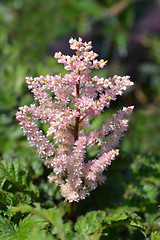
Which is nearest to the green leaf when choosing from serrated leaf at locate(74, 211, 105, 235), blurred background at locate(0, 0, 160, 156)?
serrated leaf at locate(74, 211, 105, 235)

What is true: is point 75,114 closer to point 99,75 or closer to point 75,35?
point 99,75

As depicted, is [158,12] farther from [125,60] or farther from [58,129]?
[58,129]

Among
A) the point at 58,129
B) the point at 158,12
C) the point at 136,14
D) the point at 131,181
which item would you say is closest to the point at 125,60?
the point at 136,14

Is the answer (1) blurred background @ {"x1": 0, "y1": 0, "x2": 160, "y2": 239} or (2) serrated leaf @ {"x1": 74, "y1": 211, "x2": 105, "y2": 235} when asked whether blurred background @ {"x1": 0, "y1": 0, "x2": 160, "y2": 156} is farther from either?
(2) serrated leaf @ {"x1": 74, "y1": 211, "x2": 105, "y2": 235}

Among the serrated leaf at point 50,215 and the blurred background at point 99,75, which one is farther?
the blurred background at point 99,75

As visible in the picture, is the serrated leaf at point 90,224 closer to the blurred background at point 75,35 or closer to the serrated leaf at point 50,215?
the serrated leaf at point 50,215

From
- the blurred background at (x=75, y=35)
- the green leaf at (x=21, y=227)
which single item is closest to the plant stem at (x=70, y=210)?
the green leaf at (x=21, y=227)
